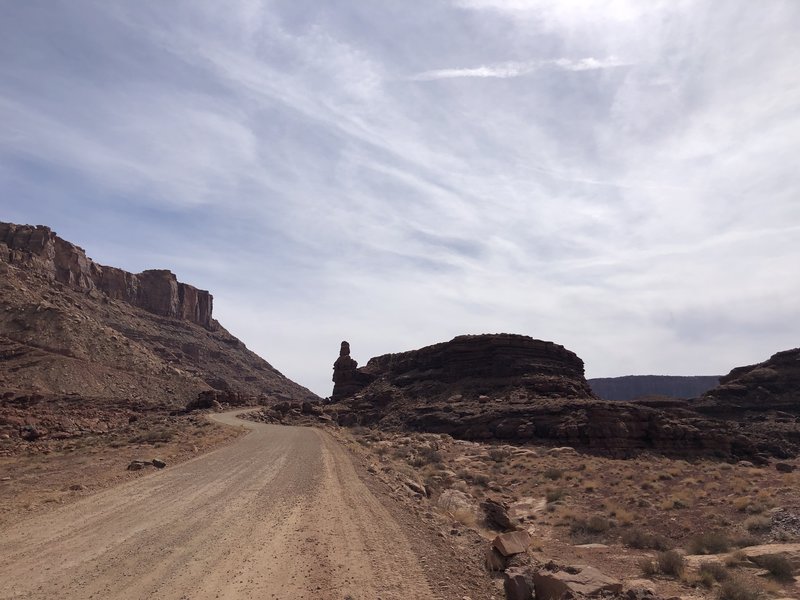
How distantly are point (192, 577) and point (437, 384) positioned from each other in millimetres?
58261

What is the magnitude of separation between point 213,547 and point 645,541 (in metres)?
10.9

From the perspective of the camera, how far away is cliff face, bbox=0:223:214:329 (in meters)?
114

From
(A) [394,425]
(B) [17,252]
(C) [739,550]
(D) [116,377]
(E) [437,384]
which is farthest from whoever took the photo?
(B) [17,252]

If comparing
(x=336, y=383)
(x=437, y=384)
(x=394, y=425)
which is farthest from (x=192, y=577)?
(x=336, y=383)

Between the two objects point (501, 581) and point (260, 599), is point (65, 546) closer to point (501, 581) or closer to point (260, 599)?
point (260, 599)

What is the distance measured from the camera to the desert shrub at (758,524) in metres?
13.4

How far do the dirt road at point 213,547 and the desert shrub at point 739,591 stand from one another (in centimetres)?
530

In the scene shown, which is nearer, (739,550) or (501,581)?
(501,581)

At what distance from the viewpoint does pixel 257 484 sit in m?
15.9

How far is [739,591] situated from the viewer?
27.3ft

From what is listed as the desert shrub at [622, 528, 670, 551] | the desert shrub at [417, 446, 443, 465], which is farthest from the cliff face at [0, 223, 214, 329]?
the desert shrub at [622, 528, 670, 551]

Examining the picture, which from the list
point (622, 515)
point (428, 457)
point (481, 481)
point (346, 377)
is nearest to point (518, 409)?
point (428, 457)

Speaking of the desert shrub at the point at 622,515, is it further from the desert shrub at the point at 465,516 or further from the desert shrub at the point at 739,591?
the desert shrub at the point at 739,591

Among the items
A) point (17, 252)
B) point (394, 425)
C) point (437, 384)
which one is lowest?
point (394, 425)
